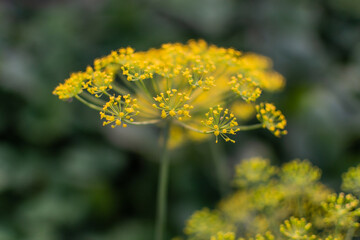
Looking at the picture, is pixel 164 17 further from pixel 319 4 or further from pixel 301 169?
pixel 301 169

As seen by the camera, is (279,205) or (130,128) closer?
(279,205)

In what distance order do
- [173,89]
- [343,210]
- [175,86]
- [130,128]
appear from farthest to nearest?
1. [130,128]
2. [175,86]
3. [173,89]
4. [343,210]

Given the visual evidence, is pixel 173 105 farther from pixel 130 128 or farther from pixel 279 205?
pixel 130 128

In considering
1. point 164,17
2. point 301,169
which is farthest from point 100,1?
point 301,169

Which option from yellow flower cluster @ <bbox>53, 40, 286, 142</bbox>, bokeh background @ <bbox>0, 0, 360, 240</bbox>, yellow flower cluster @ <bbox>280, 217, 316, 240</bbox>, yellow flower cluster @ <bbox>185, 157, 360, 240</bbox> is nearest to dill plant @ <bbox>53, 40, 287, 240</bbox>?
yellow flower cluster @ <bbox>53, 40, 286, 142</bbox>

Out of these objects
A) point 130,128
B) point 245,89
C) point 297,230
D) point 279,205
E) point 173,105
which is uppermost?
point 130,128

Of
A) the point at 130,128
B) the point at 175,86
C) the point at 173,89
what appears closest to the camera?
the point at 173,89

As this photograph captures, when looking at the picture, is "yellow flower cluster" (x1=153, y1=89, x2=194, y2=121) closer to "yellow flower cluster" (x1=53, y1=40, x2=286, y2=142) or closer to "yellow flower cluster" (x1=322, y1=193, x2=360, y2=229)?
"yellow flower cluster" (x1=53, y1=40, x2=286, y2=142)

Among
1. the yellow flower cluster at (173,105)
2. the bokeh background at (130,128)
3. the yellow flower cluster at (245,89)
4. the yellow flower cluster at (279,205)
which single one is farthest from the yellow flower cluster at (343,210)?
the bokeh background at (130,128)

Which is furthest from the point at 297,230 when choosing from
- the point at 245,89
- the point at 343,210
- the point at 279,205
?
the point at 245,89
